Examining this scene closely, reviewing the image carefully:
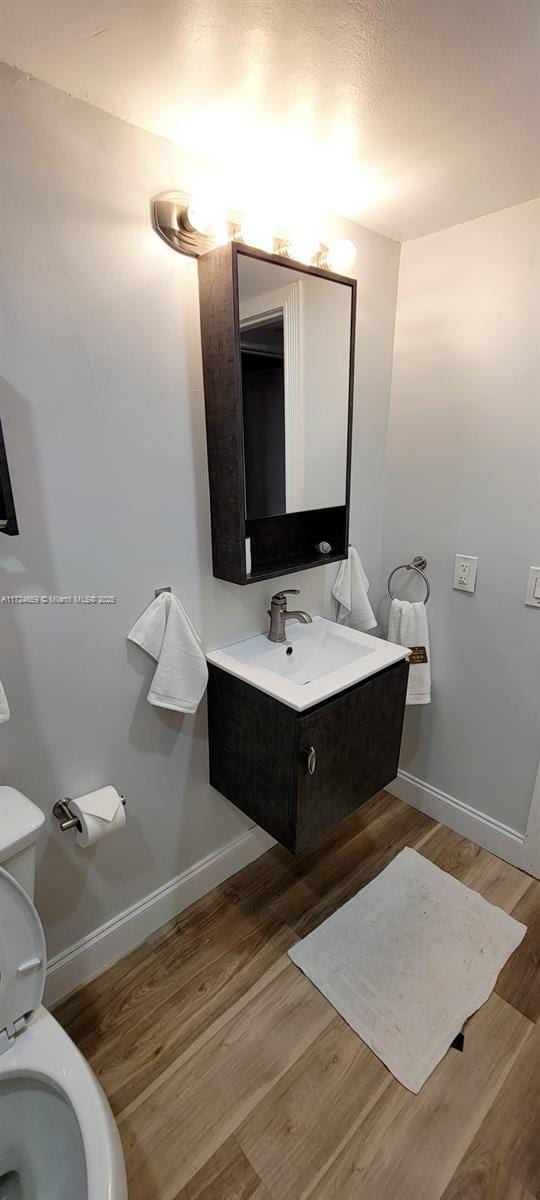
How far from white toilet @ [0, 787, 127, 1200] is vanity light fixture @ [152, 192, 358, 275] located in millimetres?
1375

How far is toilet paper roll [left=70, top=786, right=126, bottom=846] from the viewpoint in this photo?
1255 mm

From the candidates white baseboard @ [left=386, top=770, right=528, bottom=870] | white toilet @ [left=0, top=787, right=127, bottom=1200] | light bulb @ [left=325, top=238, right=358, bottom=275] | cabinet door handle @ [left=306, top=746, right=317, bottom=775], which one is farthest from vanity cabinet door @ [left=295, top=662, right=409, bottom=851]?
light bulb @ [left=325, top=238, right=358, bottom=275]

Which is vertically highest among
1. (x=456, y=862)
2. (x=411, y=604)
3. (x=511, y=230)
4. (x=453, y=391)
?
(x=511, y=230)

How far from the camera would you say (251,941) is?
1.61 meters

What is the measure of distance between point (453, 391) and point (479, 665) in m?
0.98

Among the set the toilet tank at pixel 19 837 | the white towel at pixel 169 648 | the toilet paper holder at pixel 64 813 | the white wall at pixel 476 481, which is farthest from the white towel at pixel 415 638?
the toilet tank at pixel 19 837

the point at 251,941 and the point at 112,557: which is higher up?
the point at 112,557

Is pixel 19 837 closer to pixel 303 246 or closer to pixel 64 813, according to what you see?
pixel 64 813

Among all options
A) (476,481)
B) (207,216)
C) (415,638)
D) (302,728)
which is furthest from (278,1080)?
(207,216)

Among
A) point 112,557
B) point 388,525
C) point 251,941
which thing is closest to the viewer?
point 112,557

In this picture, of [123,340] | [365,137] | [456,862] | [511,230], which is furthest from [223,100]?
[456,862]

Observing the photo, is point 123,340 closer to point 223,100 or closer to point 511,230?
point 223,100

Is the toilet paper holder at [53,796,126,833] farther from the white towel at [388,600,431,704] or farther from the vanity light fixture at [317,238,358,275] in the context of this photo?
the vanity light fixture at [317,238,358,275]

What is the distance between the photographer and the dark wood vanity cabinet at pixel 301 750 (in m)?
1.36
